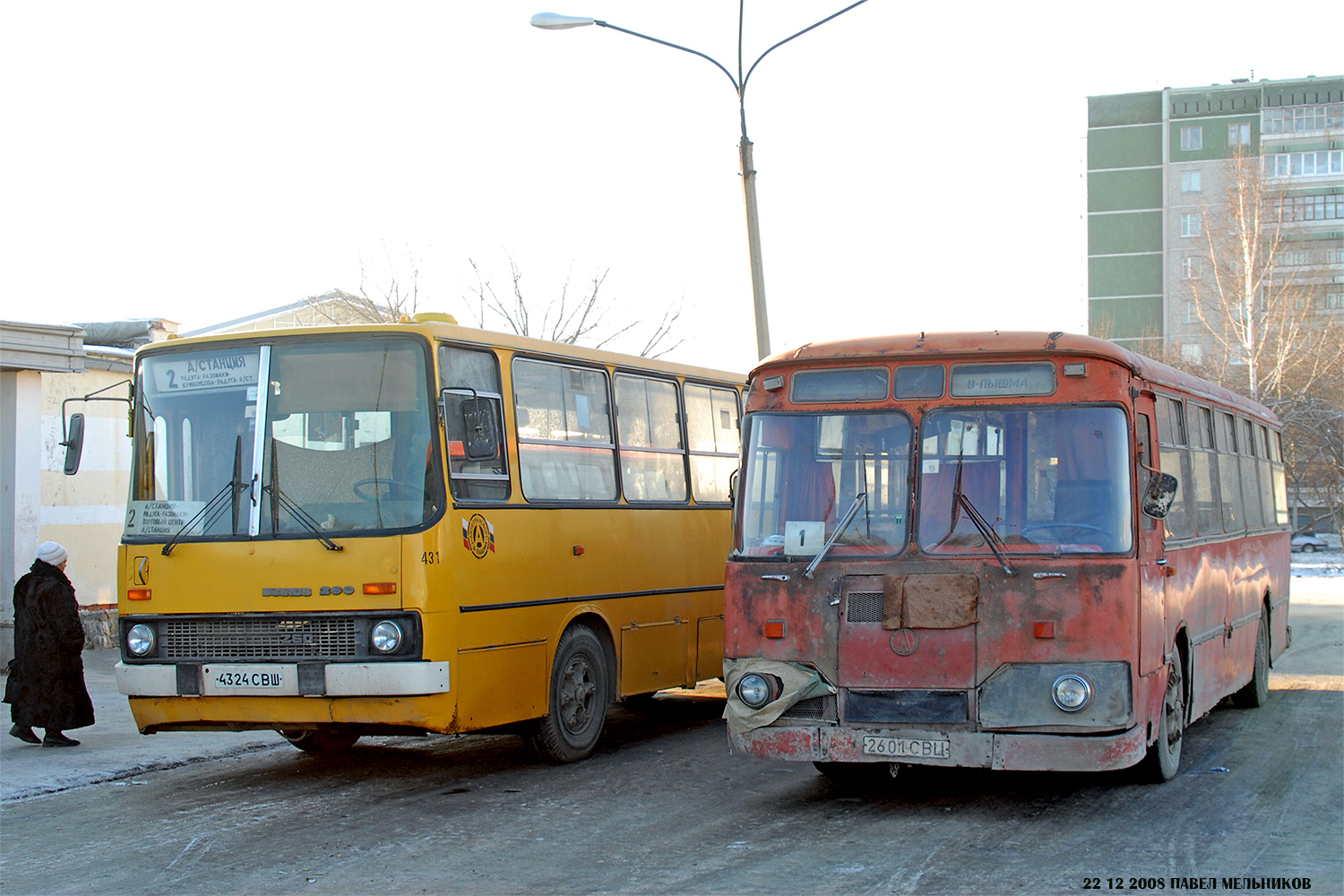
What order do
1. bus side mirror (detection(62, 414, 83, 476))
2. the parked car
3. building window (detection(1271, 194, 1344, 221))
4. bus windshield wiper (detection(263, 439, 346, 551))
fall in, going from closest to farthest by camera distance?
bus windshield wiper (detection(263, 439, 346, 551)) < bus side mirror (detection(62, 414, 83, 476)) < the parked car < building window (detection(1271, 194, 1344, 221))

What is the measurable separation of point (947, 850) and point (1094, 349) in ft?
9.78

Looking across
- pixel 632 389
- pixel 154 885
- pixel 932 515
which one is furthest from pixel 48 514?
pixel 932 515

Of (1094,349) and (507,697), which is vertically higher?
(1094,349)

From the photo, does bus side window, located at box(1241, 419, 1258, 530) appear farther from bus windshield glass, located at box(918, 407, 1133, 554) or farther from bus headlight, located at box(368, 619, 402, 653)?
bus headlight, located at box(368, 619, 402, 653)

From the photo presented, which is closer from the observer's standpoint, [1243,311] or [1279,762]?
[1279,762]

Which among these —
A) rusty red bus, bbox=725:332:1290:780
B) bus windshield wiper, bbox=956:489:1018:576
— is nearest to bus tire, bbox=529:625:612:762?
rusty red bus, bbox=725:332:1290:780

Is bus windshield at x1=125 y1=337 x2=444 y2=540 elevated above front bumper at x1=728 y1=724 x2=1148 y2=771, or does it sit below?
above

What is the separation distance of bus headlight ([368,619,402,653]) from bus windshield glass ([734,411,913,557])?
225 centimetres

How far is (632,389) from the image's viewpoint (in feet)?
38.9

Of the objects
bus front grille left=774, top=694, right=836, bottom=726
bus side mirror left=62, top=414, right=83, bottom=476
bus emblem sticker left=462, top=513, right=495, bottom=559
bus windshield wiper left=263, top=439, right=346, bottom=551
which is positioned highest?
bus side mirror left=62, top=414, right=83, bottom=476

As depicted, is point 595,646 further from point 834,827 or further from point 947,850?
point 947,850

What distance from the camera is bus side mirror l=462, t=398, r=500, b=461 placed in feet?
29.9

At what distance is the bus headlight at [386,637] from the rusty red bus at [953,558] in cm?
213

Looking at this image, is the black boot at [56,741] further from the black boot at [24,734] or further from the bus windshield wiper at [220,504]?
the bus windshield wiper at [220,504]
